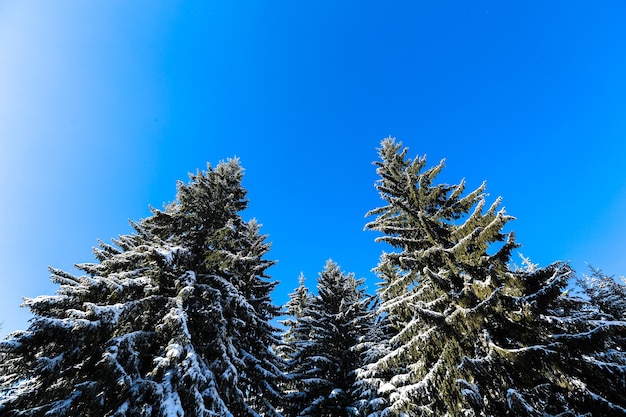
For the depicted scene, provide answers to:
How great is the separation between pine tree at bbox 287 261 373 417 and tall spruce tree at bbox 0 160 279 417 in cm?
215

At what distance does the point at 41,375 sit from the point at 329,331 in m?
Answer: 11.5

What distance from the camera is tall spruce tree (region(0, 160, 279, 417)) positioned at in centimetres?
763

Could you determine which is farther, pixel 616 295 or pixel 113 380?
pixel 616 295

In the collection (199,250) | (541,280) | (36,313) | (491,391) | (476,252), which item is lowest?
(491,391)

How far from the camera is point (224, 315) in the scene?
11625 mm

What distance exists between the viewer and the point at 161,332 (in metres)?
9.45

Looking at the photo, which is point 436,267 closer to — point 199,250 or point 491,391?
point 491,391

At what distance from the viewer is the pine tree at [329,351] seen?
1344 cm

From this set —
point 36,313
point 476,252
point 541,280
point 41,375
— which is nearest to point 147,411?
point 41,375

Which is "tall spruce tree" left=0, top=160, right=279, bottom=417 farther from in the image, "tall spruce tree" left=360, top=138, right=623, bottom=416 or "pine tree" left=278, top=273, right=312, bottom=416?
"tall spruce tree" left=360, top=138, right=623, bottom=416

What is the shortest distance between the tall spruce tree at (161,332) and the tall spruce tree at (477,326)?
521cm

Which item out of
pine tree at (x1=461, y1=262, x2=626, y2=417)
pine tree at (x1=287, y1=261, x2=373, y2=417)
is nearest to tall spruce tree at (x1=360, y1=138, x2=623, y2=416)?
pine tree at (x1=461, y1=262, x2=626, y2=417)

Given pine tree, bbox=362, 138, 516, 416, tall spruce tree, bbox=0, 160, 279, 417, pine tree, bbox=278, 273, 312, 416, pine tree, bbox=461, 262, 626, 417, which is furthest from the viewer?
pine tree, bbox=278, 273, 312, 416

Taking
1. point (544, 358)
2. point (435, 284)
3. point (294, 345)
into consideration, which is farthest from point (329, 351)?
point (544, 358)
